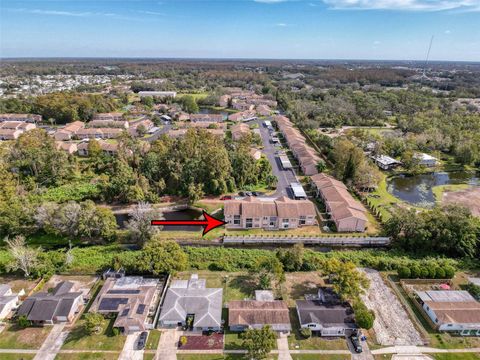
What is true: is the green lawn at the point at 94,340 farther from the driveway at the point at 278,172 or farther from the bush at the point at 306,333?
the driveway at the point at 278,172

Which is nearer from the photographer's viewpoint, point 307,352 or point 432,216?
point 307,352

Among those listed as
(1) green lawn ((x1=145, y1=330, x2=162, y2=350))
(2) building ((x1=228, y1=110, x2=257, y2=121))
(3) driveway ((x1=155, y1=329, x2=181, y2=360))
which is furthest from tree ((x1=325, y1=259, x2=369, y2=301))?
(2) building ((x1=228, y1=110, x2=257, y2=121))

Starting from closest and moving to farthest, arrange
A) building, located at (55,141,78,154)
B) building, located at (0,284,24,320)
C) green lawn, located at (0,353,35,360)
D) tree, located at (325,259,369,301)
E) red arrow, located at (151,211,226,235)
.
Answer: green lawn, located at (0,353,35,360), building, located at (0,284,24,320), tree, located at (325,259,369,301), red arrow, located at (151,211,226,235), building, located at (55,141,78,154)

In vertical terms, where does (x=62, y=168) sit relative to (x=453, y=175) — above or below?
above

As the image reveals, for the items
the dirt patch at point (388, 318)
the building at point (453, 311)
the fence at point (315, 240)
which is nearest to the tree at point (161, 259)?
the fence at point (315, 240)

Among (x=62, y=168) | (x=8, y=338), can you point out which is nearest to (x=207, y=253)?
(x=8, y=338)

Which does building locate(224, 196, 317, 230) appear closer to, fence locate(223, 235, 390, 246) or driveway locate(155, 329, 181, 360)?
fence locate(223, 235, 390, 246)

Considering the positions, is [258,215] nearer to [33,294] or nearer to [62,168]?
[33,294]
